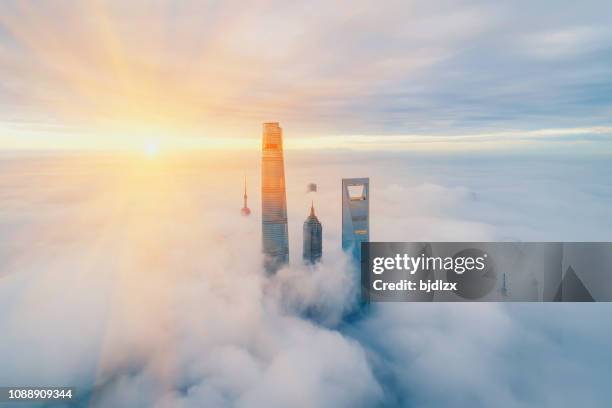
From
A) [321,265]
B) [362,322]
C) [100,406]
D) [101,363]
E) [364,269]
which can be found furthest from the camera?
[321,265]

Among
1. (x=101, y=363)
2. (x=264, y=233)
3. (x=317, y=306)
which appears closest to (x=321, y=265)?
(x=317, y=306)

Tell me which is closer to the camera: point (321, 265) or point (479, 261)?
point (479, 261)

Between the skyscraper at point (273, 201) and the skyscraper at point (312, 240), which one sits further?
the skyscraper at point (312, 240)

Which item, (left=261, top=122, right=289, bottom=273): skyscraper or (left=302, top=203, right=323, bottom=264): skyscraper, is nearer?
(left=261, top=122, right=289, bottom=273): skyscraper

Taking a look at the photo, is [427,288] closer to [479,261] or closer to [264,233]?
[479,261]

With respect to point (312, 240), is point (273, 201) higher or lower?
higher
